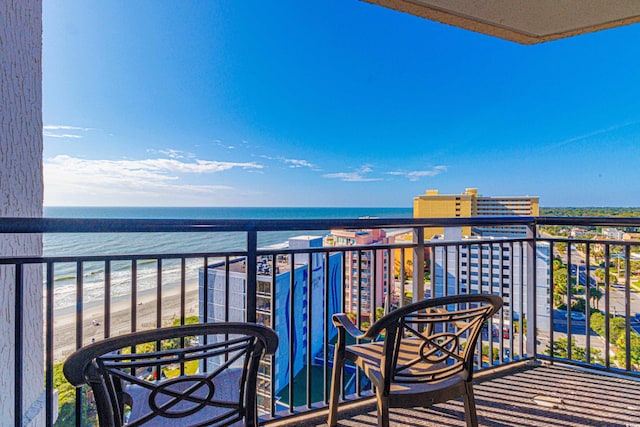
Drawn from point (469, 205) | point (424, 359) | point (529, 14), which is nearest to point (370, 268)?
point (424, 359)

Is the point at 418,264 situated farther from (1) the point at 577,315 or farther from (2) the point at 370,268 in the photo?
(1) the point at 577,315

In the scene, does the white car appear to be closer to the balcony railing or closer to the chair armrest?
the balcony railing

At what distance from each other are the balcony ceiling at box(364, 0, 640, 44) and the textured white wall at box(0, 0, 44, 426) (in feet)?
7.29

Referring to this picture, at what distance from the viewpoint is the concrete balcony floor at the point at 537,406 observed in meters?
1.81

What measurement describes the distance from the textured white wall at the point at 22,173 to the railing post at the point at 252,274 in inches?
53.4

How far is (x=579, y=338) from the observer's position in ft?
9.32

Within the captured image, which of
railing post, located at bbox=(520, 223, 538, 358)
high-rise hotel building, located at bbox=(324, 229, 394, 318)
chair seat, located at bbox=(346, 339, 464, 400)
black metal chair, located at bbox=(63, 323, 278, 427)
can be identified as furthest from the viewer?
railing post, located at bbox=(520, 223, 538, 358)

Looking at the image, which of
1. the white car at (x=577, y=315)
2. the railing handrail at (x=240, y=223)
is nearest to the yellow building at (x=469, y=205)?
the white car at (x=577, y=315)

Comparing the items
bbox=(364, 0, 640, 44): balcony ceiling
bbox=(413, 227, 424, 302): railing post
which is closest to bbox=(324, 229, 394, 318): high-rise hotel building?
bbox=(413, 227, 424, 302): railing post

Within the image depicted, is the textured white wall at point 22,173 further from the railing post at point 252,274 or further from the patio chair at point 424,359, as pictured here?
the patio chair at point 424,359

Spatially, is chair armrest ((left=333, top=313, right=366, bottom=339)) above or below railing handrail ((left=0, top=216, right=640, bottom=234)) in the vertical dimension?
below

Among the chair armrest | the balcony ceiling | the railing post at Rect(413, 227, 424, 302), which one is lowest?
the chair armrest

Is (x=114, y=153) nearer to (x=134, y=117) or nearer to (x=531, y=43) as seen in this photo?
(x=134, y=117)

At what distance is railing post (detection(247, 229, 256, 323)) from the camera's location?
62.0 inches
